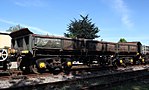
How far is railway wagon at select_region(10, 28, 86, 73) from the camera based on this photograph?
13.3 m

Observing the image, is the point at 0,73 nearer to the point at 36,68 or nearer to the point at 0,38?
the point at 36,68

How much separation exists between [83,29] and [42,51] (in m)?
42.7

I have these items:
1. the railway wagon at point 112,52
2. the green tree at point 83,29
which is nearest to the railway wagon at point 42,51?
the railway wagon at point 112,52

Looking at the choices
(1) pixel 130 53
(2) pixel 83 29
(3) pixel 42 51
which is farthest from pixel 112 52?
(2) pixel 83 29

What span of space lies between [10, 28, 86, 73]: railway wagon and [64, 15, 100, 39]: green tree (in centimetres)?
3932

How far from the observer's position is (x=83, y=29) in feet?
184

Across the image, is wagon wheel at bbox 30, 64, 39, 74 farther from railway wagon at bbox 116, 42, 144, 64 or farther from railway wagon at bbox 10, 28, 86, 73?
railway wagon at bbox 116, 42, 144, 64

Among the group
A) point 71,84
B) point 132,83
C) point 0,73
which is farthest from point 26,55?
point 132,83

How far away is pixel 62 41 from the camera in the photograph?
1446cm

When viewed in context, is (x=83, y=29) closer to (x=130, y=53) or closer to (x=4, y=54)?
(x=130, y=53)

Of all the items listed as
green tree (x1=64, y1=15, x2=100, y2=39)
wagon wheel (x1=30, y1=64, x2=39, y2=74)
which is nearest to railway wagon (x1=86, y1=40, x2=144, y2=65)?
wagon wheel (x1=30, y1=64, x2=39, y2=74)

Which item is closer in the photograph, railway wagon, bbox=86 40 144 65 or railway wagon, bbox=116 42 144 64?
railway wagon, bbox=86 40 144 65

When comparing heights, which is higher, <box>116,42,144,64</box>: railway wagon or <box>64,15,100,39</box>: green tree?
<box>64,15,100,39</box>: green tree

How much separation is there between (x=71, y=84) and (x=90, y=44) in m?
6.83
